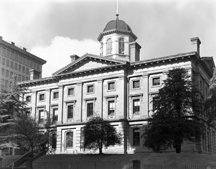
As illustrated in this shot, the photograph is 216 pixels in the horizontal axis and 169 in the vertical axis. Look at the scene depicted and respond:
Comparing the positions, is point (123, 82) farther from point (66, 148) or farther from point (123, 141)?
point (66, 148)

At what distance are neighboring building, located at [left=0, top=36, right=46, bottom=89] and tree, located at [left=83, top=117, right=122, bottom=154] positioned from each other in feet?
161

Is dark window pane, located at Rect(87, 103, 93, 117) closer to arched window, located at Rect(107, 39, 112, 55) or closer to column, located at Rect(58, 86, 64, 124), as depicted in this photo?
column, located at Rect(58, 86, 64, 124)

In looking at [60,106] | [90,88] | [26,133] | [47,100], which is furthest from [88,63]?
[26,133]

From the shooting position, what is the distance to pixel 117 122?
48.2 m

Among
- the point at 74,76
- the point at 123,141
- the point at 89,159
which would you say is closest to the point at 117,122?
the point at 123,141

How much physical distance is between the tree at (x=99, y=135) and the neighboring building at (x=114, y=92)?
3389 millimetres

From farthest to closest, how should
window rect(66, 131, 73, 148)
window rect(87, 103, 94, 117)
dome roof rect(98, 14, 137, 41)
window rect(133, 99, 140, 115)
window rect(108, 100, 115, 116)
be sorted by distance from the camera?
dome roof rect(98, 14, 137, 41) < window rect(66, 131, 73, 148) < window rect(87, 103, 94, 117) < window rect(108, 100, 115, 116) < window rect(133, 99, 140, 115)

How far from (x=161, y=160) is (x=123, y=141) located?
1115cm

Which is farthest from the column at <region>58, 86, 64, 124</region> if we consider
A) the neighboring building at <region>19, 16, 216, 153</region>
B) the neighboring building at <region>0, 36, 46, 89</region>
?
the neighboring building at <region>0, 36, 46, 89</region>

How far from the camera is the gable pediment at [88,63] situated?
50.2 meters

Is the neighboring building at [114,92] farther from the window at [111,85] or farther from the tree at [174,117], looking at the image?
the tree at [174,117]

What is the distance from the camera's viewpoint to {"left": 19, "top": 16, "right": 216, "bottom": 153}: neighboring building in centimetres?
4706

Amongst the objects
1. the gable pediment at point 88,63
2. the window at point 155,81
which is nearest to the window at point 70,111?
the gable pediment at point 88,63

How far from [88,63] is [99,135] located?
13.2 meters
